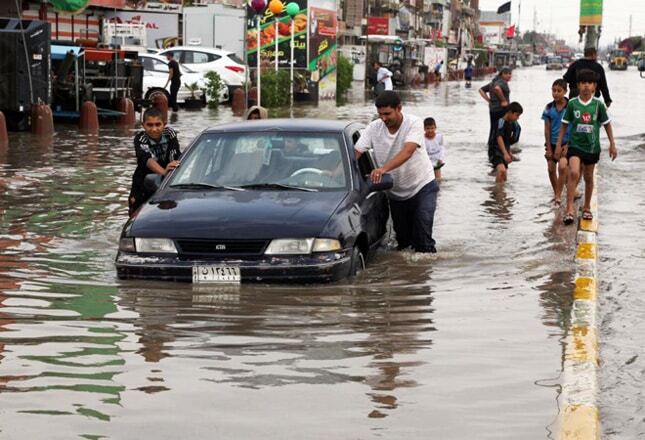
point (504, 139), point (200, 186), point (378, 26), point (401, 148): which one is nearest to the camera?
point (200, 186)

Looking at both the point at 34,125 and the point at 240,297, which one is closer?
the point at 240,297

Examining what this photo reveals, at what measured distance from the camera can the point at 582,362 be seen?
7.27 meters

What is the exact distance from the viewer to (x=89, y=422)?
236 inches

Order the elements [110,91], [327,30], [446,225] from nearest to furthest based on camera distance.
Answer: [446,225] < [110,91] < [327,30]

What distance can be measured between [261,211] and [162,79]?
2848 cm

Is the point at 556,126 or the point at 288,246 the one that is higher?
the point at 556,126

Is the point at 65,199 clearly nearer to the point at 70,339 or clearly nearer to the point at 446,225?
the point at 446,225

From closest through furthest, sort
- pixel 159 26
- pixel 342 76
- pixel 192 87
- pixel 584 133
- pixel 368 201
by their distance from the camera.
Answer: pixel 368 201 < pixel 584 133 < pixel 192 87 < pixel 159 26 < pixel 342 76

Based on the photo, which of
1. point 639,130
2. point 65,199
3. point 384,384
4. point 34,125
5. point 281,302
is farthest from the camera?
point 639,130

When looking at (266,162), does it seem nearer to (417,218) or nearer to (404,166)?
(404,166)

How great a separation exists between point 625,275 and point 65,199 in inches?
292

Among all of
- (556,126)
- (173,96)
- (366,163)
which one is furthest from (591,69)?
(173,96)

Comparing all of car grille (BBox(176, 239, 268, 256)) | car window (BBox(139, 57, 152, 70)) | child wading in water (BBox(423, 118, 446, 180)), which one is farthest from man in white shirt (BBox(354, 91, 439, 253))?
car window (BBox(139, 57, 152, 70))

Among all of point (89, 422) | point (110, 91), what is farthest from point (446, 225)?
point (110, 91)
